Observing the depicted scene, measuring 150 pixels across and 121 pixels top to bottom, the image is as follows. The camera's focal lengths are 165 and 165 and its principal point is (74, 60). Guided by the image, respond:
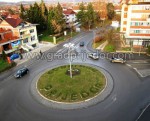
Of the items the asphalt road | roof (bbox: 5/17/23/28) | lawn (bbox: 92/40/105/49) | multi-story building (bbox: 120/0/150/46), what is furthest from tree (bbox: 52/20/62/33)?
the asphalt road

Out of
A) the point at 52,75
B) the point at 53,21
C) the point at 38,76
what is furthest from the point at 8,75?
the point at 53,21

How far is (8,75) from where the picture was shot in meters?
39.1

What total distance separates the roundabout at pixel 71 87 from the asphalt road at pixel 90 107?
3.59ft

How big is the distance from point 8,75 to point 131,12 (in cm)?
3939


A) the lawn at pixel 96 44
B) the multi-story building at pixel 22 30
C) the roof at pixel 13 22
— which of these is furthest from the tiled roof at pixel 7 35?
the lawn at pixel 96 44

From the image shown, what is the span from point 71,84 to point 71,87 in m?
1.20

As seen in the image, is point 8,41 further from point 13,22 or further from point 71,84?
point 71,84

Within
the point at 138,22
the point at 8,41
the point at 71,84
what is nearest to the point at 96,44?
the point at 138,22

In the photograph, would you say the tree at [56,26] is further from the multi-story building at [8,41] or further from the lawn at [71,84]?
the lawn at [71,84]

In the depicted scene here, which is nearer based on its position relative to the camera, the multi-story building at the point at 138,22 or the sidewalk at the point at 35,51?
the sidewalk at the point at 35,51

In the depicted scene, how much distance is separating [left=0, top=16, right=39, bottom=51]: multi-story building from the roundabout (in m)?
18.9

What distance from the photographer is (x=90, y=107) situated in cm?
2630

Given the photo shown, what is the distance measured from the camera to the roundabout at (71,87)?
91.1 ft

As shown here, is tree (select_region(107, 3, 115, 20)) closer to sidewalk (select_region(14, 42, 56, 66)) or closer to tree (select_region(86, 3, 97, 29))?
tree (select_region(86, 3, 97, 29))
